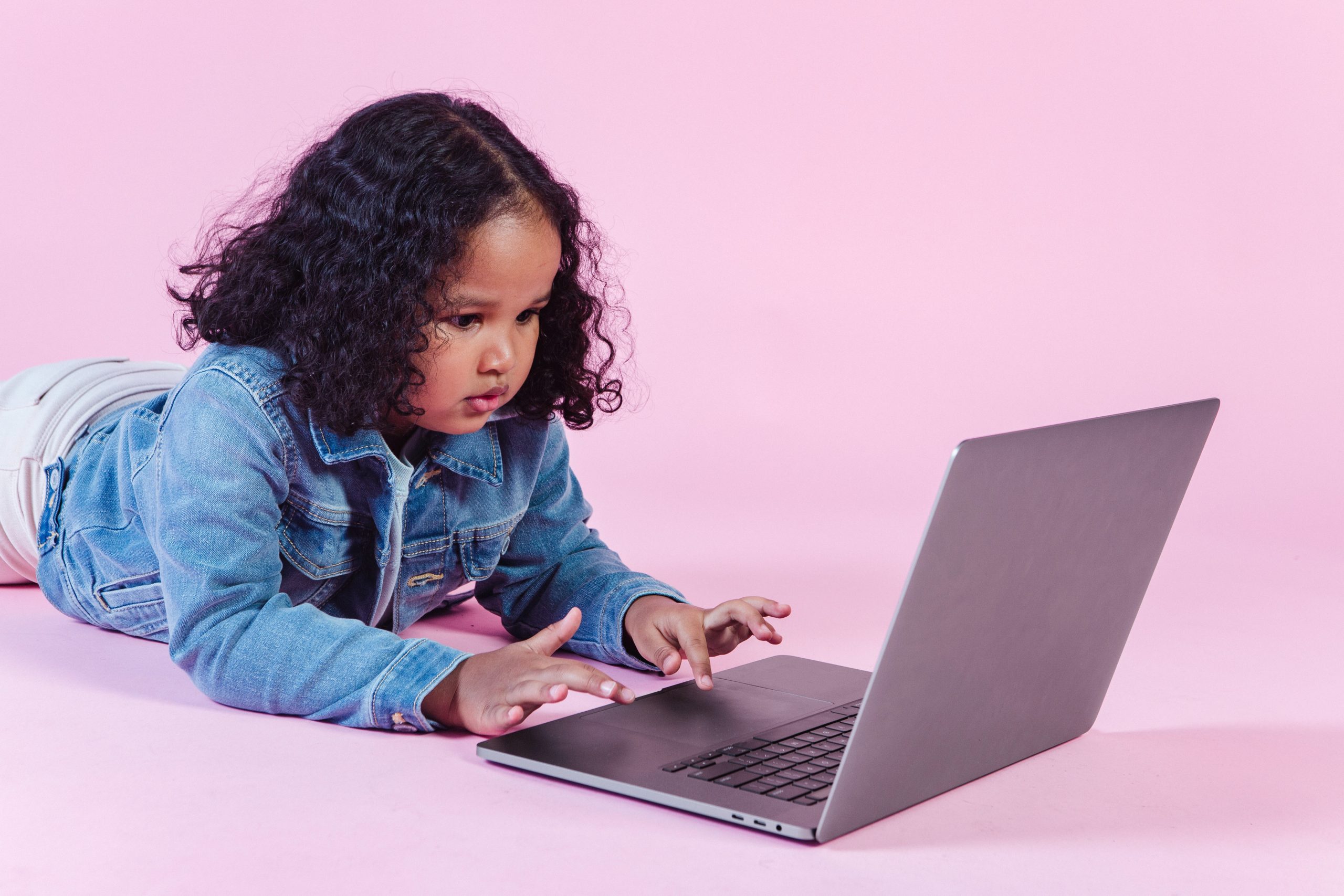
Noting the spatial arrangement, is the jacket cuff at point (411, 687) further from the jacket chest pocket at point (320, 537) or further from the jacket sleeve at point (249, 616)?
the jacket chest pocket at point (320, 537)

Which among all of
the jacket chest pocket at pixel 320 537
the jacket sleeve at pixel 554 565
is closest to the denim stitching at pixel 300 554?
the jacket chest pocket at pixel 320 537

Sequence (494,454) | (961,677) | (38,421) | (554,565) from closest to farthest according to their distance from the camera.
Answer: (961,677), (494,454), (554,565), (38,421)

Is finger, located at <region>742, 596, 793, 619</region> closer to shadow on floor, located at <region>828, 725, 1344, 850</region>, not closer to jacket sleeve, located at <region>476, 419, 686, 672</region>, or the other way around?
jacket sleeve, located at <region>476, 419, 686, 672</region>

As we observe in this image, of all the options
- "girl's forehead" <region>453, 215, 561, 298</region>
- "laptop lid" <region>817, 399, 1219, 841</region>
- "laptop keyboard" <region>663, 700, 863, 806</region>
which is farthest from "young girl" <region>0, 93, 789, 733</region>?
"laptop lid" <region>817, 399, 1219, 841</region>

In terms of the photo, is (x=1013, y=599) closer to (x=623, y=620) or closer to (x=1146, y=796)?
(x=1146, y=796)

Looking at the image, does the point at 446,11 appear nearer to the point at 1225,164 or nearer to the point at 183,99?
the point at 183,99

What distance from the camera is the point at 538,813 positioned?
0.99m

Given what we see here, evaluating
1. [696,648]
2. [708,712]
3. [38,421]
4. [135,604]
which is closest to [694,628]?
[696,648]

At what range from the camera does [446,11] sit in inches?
104

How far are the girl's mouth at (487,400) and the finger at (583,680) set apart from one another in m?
0.27

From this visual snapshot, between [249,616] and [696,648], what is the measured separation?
399 mm

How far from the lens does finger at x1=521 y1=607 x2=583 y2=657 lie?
3.80 feet

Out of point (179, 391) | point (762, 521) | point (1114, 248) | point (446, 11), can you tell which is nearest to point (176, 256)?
point (446, 11)

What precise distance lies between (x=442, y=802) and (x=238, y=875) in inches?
6.3
